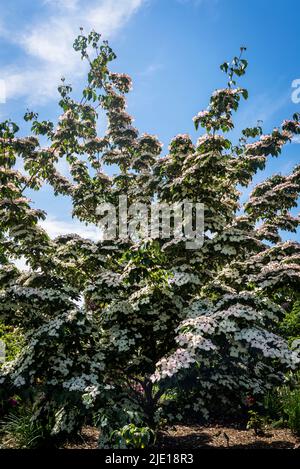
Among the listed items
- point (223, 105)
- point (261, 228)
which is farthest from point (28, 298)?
point (261, 228)

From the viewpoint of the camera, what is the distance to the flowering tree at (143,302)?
19.4 feet

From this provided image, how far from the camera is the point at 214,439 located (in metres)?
8.12

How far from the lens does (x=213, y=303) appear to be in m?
7.16

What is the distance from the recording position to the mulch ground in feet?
25.0

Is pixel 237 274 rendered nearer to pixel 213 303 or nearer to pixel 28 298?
pixel 213 303

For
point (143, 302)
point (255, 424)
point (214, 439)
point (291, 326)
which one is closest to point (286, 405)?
point (255, 424)

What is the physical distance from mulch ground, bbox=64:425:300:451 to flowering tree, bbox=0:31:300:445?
0.62 m

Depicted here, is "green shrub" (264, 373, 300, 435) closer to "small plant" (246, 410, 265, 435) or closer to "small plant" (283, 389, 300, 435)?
"small plant" (283, 389, 300, 435)

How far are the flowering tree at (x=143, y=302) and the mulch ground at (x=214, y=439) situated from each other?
620 mm

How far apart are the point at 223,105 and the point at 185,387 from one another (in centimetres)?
575

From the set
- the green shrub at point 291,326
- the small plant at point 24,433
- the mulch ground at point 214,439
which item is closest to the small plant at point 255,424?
the mulch ground at point 214,439

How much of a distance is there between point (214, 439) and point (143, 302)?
159 inches

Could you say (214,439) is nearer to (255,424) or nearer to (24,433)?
(255,424)
